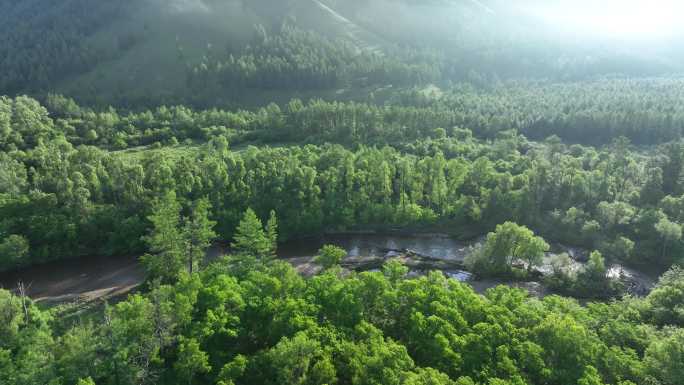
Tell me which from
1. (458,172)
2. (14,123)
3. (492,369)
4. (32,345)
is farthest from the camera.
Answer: (14,123)

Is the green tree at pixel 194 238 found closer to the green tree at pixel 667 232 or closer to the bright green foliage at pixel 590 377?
the bright green foliage at pixel 590 377

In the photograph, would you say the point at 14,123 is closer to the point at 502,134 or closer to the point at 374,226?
the point at 374,226

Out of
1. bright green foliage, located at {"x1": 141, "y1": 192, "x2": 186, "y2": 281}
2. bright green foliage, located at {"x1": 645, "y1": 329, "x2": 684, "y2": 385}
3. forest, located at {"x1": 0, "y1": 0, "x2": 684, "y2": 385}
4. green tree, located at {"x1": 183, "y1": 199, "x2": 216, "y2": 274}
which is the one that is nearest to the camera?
bright green foliage, located at {"x1": 645, "y1": 329, "x2": 684, "y2": 385}

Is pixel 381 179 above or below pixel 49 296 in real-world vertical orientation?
above

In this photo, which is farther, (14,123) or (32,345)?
(14,123)

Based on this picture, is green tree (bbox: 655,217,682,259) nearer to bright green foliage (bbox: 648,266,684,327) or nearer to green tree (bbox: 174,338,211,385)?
bright green foliage (bbox: 648,266,684,327)

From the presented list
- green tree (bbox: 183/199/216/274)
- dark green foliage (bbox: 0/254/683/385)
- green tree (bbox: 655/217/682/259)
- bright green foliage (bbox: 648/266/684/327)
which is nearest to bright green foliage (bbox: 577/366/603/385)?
dark green foliage (bbox: 0/254/683/385)

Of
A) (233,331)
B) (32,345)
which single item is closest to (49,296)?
(32,345)

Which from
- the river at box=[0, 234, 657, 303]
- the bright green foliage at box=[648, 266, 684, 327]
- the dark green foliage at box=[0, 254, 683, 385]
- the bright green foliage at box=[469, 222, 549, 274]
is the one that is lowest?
the river at box=[0, 234, 657, 303]
